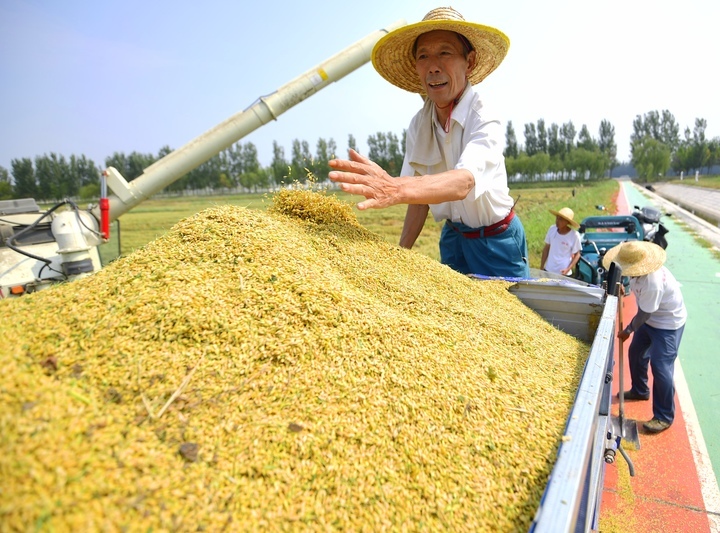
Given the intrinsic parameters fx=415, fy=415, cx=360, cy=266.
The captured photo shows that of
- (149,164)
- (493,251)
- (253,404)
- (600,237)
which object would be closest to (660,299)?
(493,251)

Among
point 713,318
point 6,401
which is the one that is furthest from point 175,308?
point 713,318

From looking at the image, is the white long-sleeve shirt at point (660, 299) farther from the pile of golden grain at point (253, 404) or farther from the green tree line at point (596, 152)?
the green tree line at point (596, 152)

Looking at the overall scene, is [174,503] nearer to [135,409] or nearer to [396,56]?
[135,409]

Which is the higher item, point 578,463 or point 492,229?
point 492,229

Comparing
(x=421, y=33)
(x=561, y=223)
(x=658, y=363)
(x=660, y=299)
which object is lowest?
(x=658, y=363)

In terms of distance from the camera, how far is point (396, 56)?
2.63 meters

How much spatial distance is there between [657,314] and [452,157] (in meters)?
2.59

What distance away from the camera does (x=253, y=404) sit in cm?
110

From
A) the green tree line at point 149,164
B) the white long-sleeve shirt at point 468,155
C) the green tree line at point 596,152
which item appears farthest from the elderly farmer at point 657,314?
the green tree line at point 596,152

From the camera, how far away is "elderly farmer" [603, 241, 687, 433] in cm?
341

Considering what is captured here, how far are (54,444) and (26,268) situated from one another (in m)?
3.34

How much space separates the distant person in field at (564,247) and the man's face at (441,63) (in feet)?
14.7

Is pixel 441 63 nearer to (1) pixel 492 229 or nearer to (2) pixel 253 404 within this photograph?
(1) pixel 492 229

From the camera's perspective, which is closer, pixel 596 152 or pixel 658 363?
pixel 658 363
